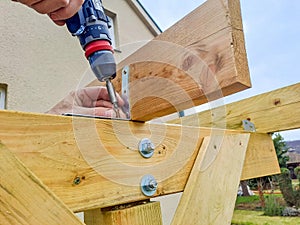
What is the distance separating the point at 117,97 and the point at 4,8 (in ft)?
7.12

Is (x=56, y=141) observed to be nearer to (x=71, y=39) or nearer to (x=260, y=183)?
(x=71, y=39)

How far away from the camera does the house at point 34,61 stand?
2113 mm

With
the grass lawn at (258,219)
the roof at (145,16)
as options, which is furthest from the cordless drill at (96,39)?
the grass lawn at (258,219)

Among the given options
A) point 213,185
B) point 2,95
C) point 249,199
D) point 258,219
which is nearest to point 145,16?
point 2,95

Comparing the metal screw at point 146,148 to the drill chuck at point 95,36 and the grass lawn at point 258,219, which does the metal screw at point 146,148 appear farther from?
the grass lawn at point 258,219

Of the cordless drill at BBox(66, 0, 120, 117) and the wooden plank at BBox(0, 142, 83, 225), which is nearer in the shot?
the wooden plank at BBox(0, 142, 83, 225)

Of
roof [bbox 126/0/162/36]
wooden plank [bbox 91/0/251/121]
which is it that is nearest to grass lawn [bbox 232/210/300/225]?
roof [bbox 126/0/162/36]

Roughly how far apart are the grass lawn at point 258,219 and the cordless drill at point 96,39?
16.6 ft

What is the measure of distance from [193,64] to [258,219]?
17.6 feet

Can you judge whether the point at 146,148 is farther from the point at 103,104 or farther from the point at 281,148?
the point at 281,148

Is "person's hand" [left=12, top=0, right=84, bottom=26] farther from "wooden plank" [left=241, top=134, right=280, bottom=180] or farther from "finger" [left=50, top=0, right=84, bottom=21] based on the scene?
"wooden plank" [left=241, top=134, right=280, bottom=180]

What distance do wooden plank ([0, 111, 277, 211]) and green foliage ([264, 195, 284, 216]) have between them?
5322 mm

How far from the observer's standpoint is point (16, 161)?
0.43 m

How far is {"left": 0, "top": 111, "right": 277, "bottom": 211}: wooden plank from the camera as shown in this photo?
49cm
